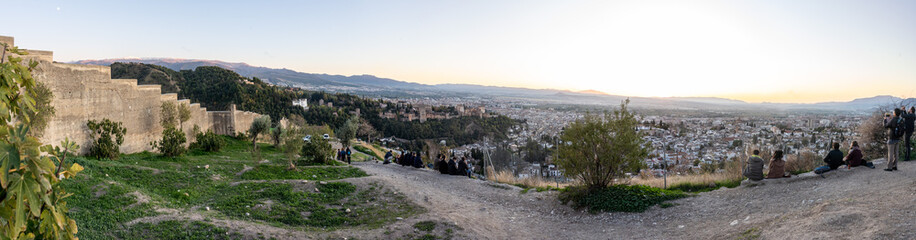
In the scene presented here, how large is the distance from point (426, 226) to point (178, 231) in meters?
3.92

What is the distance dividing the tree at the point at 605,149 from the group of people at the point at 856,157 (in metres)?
2.28

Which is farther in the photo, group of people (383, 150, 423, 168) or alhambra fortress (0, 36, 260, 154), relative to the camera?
group of people (383, 150, 423, 168)

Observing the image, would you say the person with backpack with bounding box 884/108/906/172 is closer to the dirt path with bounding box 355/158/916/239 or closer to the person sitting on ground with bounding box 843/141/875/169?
the dirt path with bounding box 355/158/916/239

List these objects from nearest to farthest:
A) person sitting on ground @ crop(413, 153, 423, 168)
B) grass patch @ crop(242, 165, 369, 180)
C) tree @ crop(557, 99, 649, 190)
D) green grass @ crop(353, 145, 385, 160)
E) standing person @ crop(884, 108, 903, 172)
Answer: standing person @ crop(884, 108, 903, 172) < tree @ crop(557, 99, 649, 190) < grass patch @ crop(242, 165, 369, 180) < person sitting on ground @ crop(413, 153, 423, 168) < green grass @ crop(353, 145, 385, 160)

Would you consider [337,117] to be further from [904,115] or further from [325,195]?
[904,115]

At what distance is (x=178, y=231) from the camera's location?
264 inches

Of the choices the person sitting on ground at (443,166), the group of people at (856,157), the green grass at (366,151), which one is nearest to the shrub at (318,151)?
the person sitting on ground at (443,166)

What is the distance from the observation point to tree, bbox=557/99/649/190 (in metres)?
10.5

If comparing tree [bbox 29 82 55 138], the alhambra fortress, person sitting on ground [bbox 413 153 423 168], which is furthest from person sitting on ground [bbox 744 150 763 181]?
tree [bbox 29 82 55 138]

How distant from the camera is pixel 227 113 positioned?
27.1 meters

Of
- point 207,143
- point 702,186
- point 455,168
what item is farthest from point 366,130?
point 702,186

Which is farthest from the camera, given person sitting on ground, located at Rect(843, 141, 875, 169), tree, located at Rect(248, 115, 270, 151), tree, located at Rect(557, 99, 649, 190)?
tree, located at Rect(248, 115, 270, 151)

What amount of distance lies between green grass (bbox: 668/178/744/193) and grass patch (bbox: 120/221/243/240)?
33.9 feet

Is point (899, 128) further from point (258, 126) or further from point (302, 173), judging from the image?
point (258, 126)
